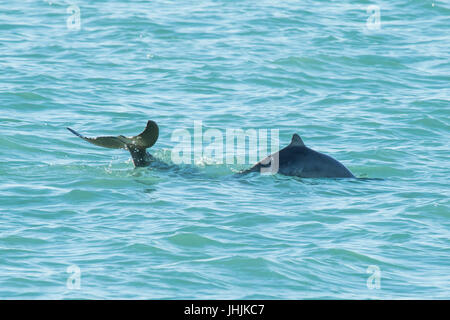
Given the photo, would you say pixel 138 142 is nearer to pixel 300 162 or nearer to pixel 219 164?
pixel 219 164

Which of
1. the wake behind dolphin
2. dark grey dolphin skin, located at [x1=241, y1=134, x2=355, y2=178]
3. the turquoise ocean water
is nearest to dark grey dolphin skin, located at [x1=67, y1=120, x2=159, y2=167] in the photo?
the wake behind dolphin

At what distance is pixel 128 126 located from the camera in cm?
1772

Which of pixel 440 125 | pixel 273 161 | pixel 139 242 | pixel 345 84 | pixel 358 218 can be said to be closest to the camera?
pixel 139 242

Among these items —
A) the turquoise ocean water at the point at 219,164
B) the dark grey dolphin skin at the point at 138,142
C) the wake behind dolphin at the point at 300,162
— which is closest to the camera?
the turquoise ocean water at the point at 219,164

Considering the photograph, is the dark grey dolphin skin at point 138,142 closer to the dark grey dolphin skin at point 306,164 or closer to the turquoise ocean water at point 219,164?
the turquoise ocean water at point 219,164

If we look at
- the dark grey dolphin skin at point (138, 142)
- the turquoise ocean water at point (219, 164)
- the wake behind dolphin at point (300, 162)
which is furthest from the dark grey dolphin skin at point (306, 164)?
the dark grey dolphin skin at point (138, 142)

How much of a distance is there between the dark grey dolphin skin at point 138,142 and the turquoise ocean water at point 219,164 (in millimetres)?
283

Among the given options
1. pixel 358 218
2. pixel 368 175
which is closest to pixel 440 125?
pixel 368 175

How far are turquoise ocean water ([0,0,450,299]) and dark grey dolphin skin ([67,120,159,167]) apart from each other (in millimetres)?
283

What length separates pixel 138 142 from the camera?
14.3 meters

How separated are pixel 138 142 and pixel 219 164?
1830 millimetres

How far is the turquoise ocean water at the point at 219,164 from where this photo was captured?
10.3 metres
